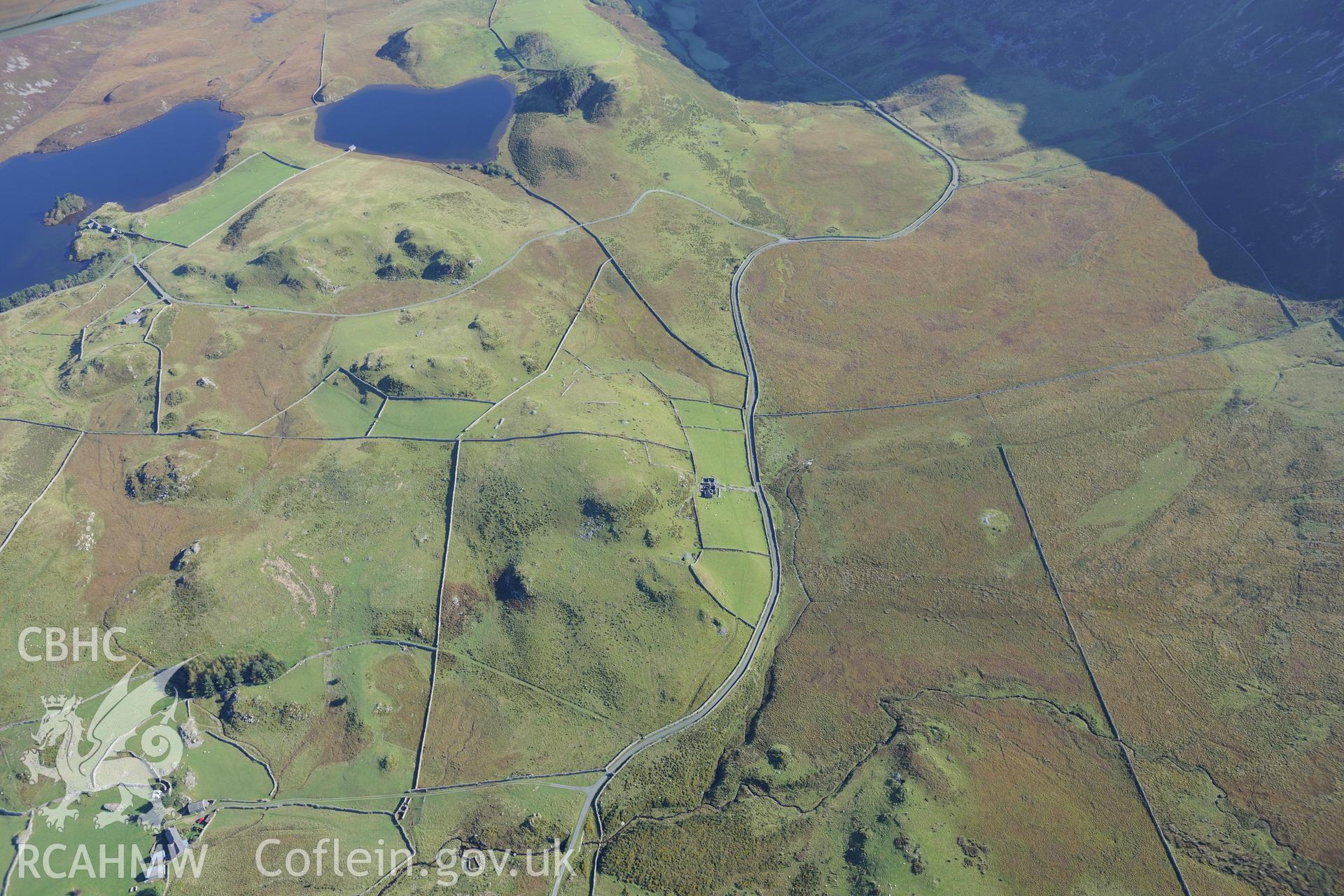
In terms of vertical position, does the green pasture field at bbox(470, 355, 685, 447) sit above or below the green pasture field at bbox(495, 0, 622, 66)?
below

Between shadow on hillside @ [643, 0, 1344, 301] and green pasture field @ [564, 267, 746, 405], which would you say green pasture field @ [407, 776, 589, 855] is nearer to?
green pasture field @ [564, 267, 746, 405]

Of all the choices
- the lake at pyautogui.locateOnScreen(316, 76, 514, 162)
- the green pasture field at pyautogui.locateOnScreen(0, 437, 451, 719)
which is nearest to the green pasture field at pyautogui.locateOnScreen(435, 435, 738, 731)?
the green pasture field at pyautogui.locateOnScreen(0, 437, 451, 719)

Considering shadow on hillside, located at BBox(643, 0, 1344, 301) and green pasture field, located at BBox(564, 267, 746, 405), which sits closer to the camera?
green pasture field, located at BBox(564, 267, 746, 405)

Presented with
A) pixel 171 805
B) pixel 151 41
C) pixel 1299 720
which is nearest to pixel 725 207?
pixel 1299 720

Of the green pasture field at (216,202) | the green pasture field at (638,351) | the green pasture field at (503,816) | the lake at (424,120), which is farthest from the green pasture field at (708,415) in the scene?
the green pasture field at (216,202)

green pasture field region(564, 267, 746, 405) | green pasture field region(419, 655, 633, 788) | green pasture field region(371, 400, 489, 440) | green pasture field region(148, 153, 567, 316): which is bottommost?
green pasture field region(419, 655, 633, 788)

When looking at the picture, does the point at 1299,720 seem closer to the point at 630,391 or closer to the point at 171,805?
the point at 630,391

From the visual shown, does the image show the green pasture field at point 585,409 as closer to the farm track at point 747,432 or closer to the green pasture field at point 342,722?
the farm track at point 747,432

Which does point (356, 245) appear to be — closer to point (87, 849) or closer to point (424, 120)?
point (424, 120)
